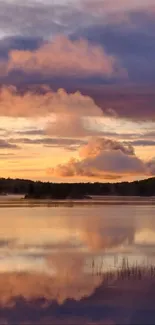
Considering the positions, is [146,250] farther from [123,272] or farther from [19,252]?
[123,272]

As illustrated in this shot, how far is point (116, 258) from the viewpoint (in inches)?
1225

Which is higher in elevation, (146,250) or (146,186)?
(146,186)

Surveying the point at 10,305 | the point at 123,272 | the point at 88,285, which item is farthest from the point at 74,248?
the point at 10,305

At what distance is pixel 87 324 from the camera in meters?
16.4

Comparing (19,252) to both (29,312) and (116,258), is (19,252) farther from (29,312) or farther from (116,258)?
(29,312)

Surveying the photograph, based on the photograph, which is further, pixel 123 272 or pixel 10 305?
pixel 123 272

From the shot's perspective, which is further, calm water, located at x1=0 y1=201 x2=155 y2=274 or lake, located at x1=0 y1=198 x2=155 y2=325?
calm water, located at x1=0 y1=201 x2=155 y2=274

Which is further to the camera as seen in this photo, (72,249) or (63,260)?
(72,249)

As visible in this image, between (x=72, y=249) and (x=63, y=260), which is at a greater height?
(x=72, y=249)

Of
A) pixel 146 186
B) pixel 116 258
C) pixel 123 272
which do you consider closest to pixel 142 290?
pixel 123 272

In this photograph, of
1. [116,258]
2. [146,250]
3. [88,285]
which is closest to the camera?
[88,285]

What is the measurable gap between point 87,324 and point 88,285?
6.16 m

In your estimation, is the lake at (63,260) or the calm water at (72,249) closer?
the lake at (63,260)

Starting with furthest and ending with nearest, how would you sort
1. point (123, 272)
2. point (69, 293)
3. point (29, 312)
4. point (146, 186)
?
1. point (146, 186)
2. point (123, 272)
3. point (69, 293)
4. point (29, 312)
